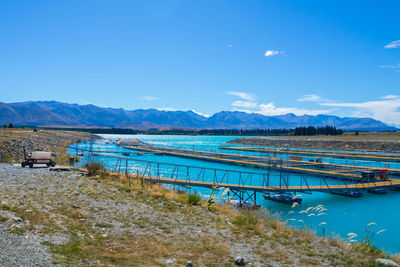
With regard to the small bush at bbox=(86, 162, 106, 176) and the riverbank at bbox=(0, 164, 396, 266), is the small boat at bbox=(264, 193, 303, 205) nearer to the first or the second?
the riverbank at bbox=(0, 164, 396, 266)

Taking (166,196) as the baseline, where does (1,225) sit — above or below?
above

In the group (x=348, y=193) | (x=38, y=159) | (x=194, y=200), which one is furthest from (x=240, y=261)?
(x=348, y=193)

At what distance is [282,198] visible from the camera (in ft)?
86.1

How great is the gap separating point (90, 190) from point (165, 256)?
25.5 feet

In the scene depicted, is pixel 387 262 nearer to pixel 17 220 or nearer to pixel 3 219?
pixel 17 220

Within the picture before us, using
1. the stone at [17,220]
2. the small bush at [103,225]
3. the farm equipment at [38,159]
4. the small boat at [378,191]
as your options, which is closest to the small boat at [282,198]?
the small boat at [378,191]

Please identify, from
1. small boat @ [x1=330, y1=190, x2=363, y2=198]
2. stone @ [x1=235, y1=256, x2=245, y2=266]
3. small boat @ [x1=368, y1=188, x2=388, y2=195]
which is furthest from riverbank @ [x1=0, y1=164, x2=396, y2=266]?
small boat @ [x1=368, y1=188, x2=388, y2=195]

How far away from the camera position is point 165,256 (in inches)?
265

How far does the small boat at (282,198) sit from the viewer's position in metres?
25.7

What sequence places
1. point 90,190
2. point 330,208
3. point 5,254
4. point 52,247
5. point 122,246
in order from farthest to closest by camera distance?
point 330,208 < point 90,190 < point 122,246 < point 52,247 < point 5,254

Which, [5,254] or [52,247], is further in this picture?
[52,247]

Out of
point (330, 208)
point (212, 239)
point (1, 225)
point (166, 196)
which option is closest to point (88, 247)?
point (1, 225)

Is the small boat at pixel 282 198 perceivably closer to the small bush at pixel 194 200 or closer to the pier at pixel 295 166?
the pier at pixel 295 166

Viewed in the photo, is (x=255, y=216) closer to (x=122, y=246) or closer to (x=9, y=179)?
(x=122, y=246)
